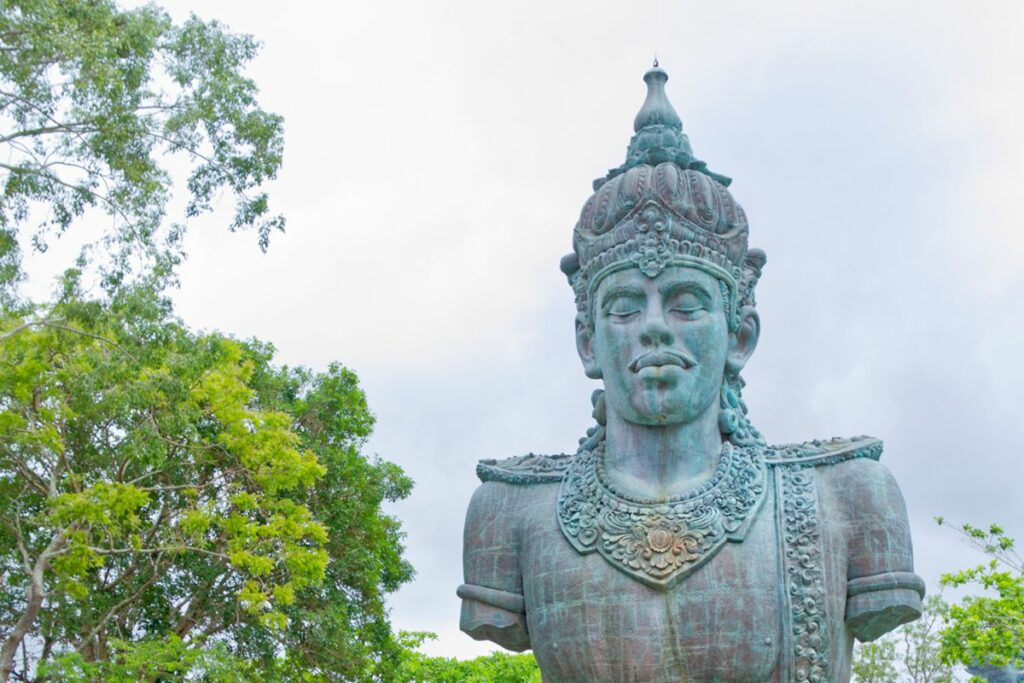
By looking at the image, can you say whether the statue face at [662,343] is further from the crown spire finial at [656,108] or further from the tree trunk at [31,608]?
the tree trunk at [31,608]

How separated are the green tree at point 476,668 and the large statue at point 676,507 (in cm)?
2310

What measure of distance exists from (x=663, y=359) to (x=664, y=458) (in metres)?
0.57

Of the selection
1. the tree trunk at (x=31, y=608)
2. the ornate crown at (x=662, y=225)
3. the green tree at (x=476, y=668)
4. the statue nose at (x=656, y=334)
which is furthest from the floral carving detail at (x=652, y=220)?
the green tree at (x=476, y=668)

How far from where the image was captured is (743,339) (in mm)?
7574

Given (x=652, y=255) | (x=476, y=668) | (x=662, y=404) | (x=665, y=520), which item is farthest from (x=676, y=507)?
(x=476, y=668)

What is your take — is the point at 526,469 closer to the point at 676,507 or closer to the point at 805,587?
the point at 676,507

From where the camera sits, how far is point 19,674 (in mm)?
21188

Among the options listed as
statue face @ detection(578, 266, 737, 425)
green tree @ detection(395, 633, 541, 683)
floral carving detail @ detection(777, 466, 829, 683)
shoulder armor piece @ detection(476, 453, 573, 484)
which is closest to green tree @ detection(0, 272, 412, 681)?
green tree @ detection(395, 633, 541, 683)

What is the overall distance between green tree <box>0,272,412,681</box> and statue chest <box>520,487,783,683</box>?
11.3m

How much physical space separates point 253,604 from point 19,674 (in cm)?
468

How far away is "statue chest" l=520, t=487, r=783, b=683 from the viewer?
663 cm

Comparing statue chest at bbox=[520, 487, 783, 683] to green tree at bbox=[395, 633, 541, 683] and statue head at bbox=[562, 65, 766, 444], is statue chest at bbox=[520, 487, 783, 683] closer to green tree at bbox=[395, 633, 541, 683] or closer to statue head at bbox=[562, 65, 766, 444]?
statue head at bbox=[562, 65, 766, 444]

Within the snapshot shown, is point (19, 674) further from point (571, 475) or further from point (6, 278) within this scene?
point (571, 475)

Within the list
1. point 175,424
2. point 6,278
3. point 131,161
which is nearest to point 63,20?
point 131,161
